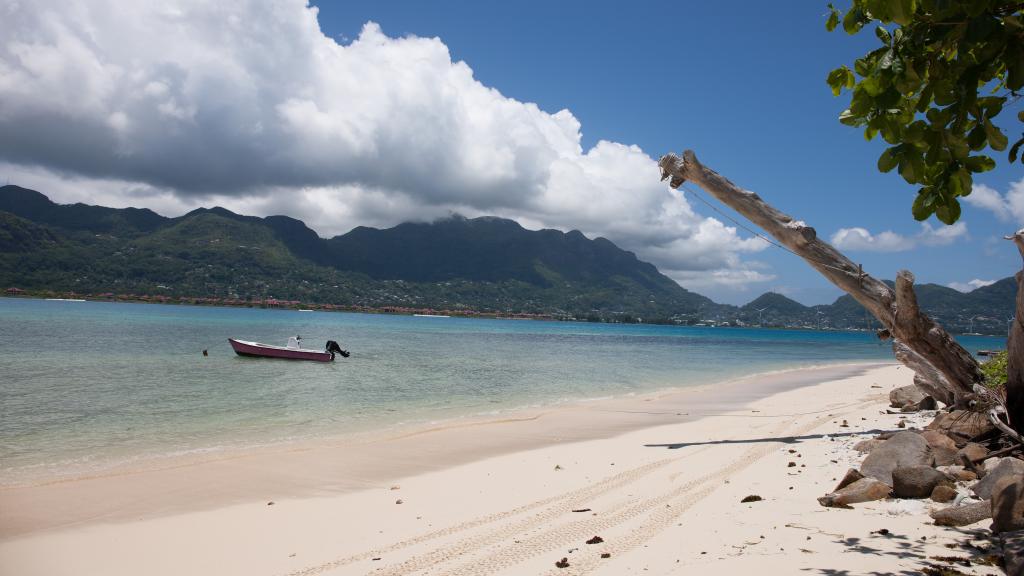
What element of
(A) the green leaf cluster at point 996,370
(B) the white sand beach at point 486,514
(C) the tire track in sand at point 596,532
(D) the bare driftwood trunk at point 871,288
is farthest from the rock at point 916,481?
(A) the green leaf cluster at point 996,370

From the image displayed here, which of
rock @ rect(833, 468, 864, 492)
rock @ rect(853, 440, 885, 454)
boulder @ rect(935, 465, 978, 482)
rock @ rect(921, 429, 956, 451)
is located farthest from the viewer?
rock @ rect(853, 440, 885, 454)

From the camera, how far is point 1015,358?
722cm

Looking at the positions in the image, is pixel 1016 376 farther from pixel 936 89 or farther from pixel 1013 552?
pixel 936 89

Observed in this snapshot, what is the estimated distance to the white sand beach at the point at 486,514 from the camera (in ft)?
16.6

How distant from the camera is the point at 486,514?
678 centimetres

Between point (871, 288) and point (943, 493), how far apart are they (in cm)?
340

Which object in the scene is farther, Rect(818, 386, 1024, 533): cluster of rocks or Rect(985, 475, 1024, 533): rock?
Rect(818, 386, 1024, 533): cluster of rocks

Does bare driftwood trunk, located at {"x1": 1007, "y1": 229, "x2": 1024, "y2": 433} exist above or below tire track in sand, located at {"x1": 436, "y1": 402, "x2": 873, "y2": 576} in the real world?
above

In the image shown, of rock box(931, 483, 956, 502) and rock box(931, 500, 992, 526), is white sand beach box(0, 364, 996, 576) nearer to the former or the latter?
rock box(931, 500, 992, 526)

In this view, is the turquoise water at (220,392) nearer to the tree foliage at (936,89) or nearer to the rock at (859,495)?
the rock at (859,495)

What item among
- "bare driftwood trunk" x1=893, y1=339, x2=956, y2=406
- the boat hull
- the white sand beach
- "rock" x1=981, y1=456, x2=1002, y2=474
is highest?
"bare driftwood trunk" x1=893, y1=339, x2=956, y2=406

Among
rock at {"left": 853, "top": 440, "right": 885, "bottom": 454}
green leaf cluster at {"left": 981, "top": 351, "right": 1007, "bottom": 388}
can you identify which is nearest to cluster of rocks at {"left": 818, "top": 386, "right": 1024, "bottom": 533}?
rock at {"left": 853, "top": 440, "right": 885, "bottom": 454}

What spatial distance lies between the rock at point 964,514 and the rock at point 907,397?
33.6ft

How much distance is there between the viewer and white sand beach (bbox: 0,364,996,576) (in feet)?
16.6
